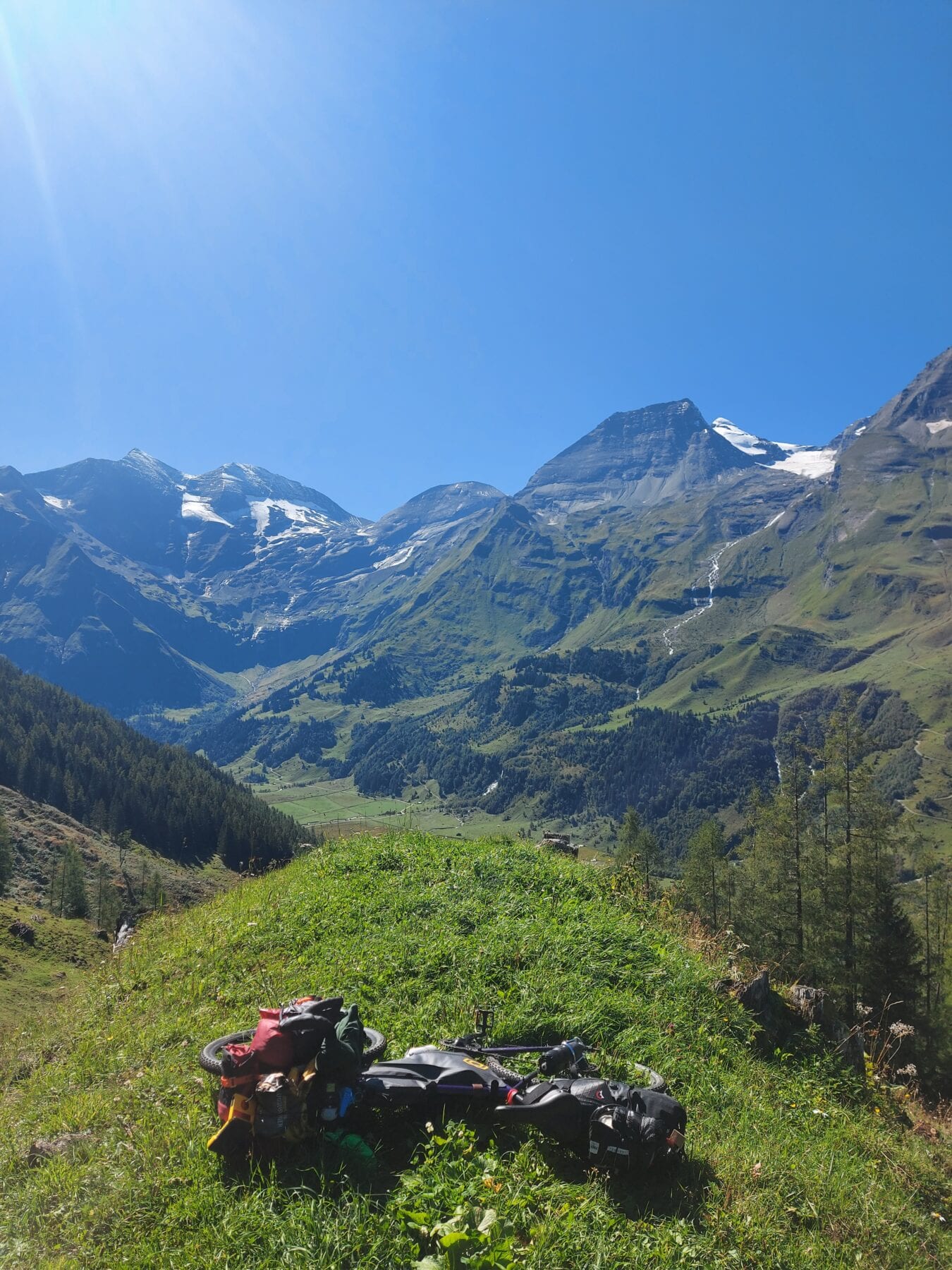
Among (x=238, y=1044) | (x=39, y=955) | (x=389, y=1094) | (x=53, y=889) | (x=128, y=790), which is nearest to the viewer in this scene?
(x=389, y=1094)

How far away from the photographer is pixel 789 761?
38406 mm

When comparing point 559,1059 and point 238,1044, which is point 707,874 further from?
point 238,1044

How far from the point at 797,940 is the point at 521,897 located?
3059 cm

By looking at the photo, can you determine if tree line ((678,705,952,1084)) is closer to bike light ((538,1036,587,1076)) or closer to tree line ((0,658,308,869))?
bike light ((538,1036,587,1076))

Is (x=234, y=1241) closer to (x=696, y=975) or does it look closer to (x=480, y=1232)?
(x=480, y=1232)

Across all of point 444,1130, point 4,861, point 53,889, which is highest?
point 444,1130

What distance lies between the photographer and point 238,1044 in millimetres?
6785

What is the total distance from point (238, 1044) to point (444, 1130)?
233cm

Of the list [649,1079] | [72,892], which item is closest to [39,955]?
[72,892]

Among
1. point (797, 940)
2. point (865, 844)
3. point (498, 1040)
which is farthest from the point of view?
point (797, 940)

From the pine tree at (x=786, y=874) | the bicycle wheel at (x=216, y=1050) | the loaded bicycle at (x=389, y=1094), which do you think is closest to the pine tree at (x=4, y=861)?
the pine tree at (x=786, y=874)

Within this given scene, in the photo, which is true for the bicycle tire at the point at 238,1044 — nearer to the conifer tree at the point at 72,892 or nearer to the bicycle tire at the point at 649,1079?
the bicycle tire at the point at 649,1079

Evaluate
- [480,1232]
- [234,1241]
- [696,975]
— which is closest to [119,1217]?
[234,1241]

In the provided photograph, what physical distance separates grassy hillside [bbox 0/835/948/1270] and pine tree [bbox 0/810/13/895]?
85272mm
